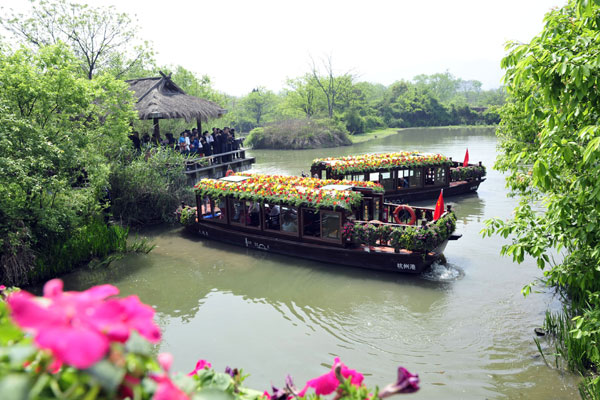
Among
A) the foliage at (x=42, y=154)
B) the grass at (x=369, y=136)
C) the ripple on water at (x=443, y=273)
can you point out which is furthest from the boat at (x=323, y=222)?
the grass at (x=369, y=136)

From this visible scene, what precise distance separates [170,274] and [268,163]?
24.3 meters

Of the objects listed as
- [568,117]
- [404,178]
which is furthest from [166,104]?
[568,117]

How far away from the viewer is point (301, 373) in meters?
8.50

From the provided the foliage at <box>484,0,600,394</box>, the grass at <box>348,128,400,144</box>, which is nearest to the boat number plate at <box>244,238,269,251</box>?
the foliage at <box>484,0,600,394</box>

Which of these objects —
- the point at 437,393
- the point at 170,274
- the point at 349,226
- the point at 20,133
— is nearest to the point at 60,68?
the point at 20,133

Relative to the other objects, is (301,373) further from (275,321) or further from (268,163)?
(268,163)

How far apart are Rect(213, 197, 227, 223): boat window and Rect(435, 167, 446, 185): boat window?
35.0ft

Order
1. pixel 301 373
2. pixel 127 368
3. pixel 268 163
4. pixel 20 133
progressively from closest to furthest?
pixel 127 368 → pixel 301 373 → pixel 20 133 → pixel 268 163

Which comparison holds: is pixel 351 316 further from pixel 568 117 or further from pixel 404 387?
pixel 404 387

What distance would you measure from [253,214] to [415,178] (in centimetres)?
908

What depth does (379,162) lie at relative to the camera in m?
19.9

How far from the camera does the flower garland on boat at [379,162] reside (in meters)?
19.6

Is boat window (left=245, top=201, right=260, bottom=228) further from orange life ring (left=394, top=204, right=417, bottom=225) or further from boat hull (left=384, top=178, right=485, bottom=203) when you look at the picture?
boat hull (left=384, top=178, right=485, bottom=203)

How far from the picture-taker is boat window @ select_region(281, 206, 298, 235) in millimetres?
14234
